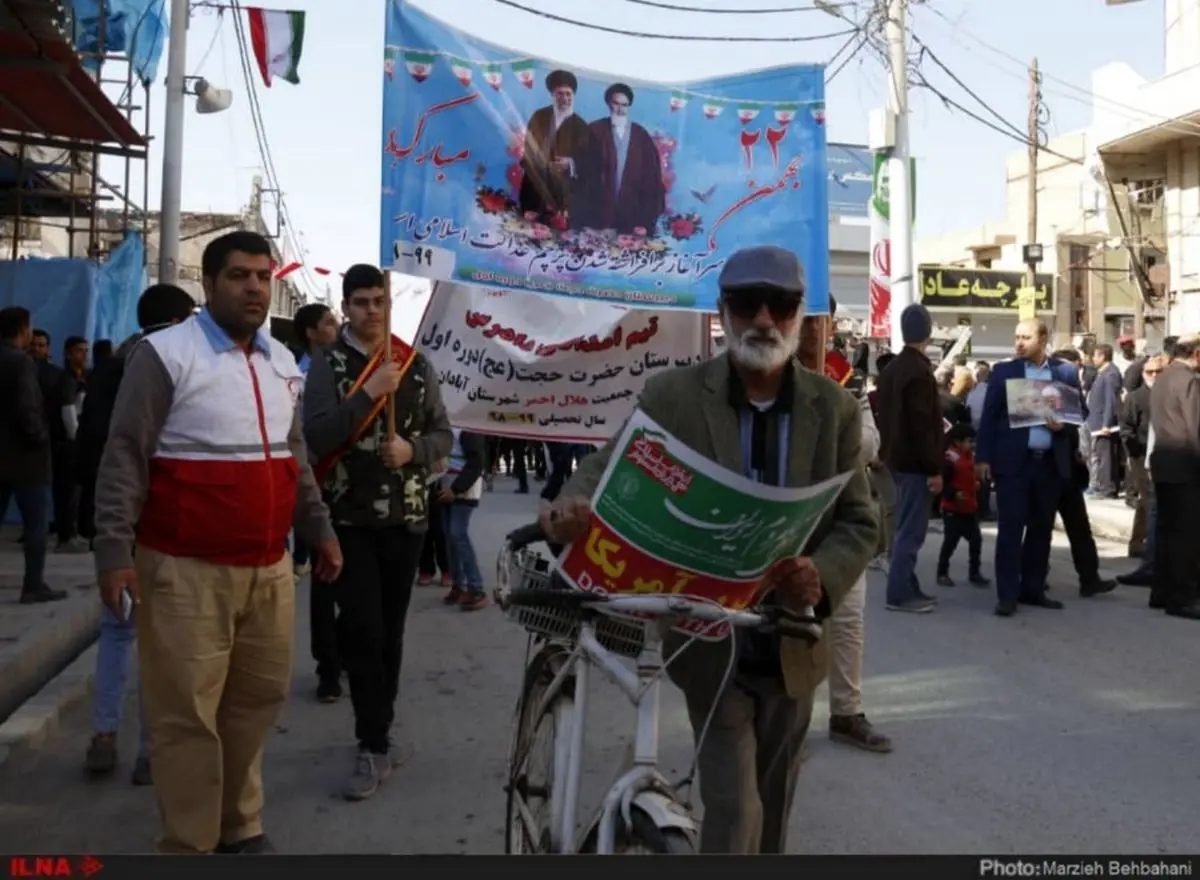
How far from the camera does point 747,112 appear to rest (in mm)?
5816

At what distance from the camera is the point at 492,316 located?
601 centimetres

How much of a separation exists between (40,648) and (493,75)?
4033 millimetres

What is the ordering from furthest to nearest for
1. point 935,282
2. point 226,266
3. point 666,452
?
point 935,282 < point 226,266 < point 666,452

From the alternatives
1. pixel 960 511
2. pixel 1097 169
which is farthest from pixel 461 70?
pixel 1097 169

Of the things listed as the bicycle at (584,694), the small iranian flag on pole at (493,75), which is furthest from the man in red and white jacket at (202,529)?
the small iranian flag on pole at (493,75)

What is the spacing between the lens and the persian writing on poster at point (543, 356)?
6.02 metres

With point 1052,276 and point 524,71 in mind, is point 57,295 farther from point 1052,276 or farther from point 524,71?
point 1052,276

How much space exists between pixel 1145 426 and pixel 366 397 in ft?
28.9

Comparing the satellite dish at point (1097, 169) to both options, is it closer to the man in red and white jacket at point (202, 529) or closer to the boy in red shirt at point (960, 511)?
the boy in red shirt at point (960, 511)

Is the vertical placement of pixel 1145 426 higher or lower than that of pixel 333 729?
higher

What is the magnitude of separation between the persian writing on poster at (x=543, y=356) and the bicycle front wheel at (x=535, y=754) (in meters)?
2.61

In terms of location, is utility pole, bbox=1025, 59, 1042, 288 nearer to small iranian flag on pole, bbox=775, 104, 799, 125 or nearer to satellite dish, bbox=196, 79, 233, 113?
satellite dish, bbox=196, 79, 233, 113
